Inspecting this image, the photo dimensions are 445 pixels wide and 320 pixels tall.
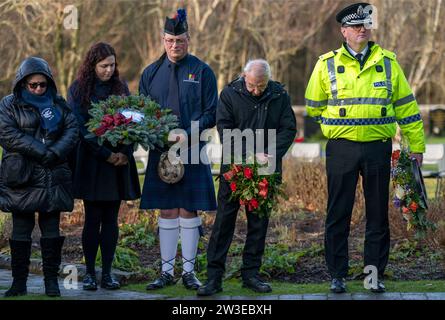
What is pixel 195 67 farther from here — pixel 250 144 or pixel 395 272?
pixel 395 272

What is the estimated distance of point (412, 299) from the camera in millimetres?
7418

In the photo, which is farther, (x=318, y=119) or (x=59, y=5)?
(x=59, y=5)

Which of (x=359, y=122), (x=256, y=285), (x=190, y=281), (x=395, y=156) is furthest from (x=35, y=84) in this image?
(x=395, y=156)

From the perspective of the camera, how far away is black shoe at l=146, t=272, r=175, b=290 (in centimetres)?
805

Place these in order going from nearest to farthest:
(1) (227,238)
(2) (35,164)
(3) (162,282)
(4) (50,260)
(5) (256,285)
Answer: (2) (35,164) → (4) (50,260) → (5) (256,285) → (1) (227,238) → (3) (162,282)

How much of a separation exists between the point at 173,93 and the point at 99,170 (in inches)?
35.3

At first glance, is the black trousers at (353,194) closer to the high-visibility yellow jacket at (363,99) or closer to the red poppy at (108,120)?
the high-visibility yellow jacket at (363,99)

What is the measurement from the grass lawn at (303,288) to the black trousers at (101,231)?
335 millimetres

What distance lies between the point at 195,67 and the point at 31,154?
63.6 inches

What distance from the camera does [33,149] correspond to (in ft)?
24.9

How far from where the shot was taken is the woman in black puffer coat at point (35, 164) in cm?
763

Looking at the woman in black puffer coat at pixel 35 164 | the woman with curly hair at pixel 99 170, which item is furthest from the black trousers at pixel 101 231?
the woman in black puffer coat at pixel 35 164

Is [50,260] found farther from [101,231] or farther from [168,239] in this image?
[168,239]
